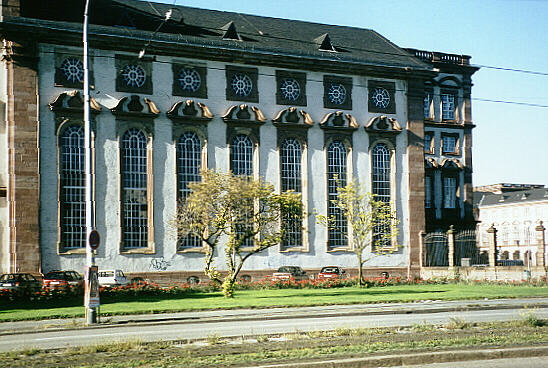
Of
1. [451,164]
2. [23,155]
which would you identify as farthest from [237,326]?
[451,164]

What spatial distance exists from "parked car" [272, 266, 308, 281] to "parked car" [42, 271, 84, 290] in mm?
11716

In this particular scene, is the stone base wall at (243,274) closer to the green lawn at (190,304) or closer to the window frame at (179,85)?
the green lawn at (190,304)

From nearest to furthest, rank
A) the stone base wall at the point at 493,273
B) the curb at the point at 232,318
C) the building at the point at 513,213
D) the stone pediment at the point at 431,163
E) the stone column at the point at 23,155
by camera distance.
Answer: the curb at the point at 232,318, the stone column at the point at 23,155, the stone base wall at the point at 493,273, the stone pediment at the point at 431,163, the building at the point at 513,213

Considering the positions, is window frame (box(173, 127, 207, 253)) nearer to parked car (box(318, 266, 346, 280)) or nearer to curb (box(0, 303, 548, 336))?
parked car (box(318, 266, 346, 280))

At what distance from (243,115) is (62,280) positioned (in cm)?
1677

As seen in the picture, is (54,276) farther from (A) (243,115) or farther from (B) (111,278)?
(A) (243,115)

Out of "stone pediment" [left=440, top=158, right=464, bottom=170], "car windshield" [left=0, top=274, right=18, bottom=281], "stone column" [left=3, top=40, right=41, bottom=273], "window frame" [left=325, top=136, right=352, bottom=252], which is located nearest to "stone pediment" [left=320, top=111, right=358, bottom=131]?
"window frame" [left=325, top=136, right=352, bottom=252]

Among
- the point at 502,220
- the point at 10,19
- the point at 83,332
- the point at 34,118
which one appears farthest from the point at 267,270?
the point at 502,220

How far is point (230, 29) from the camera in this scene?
48.4 meters

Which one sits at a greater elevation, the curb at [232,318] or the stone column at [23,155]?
the stone column at [23,155]

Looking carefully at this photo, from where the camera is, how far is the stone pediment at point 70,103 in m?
41.7

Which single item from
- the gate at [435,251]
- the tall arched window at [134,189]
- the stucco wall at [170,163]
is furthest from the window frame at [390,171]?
the tall arched window at [134,189]

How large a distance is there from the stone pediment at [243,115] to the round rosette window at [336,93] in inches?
230

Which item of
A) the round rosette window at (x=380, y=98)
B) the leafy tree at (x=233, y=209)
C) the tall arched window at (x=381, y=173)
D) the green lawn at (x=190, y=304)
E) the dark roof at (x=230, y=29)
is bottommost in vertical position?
the green lawn at (x=190, y=304)
